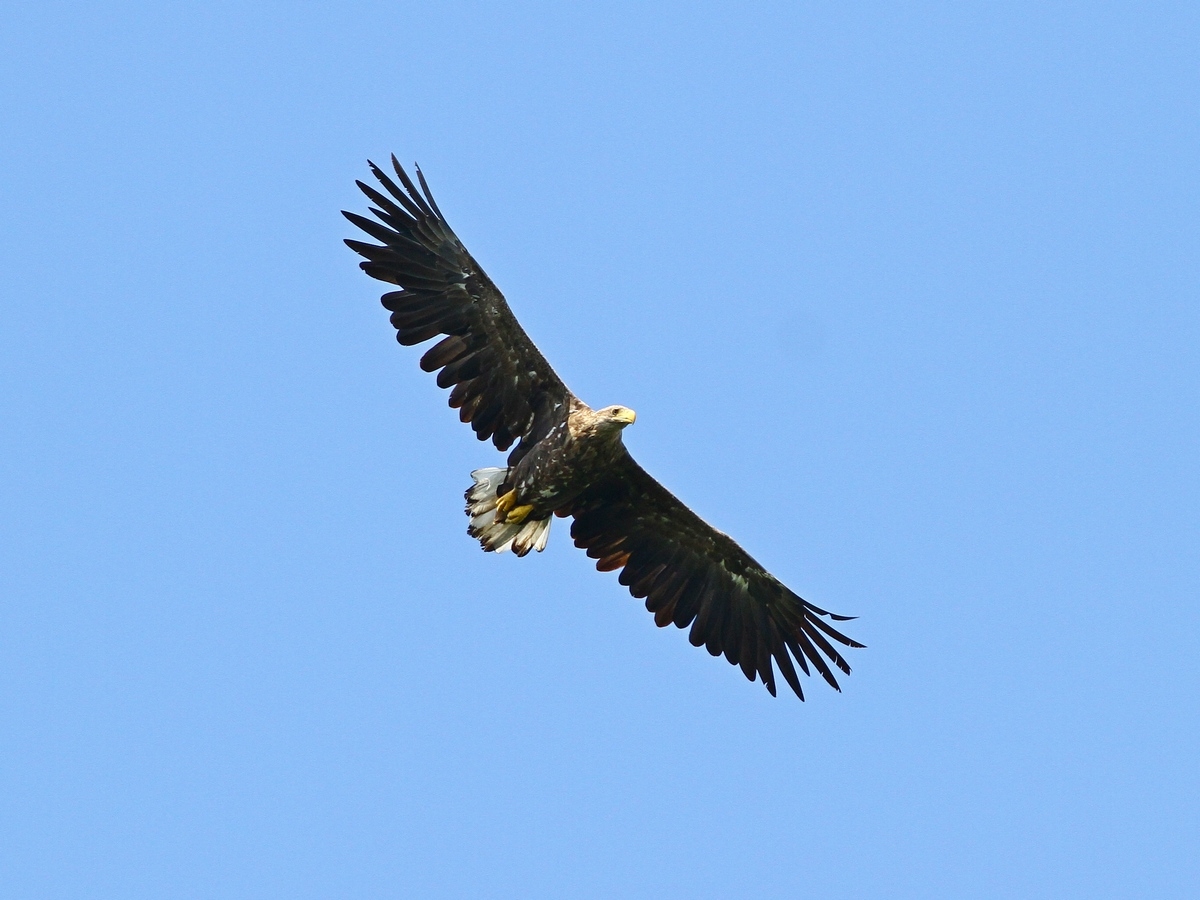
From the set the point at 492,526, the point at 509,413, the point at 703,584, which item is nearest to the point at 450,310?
the point at 509,413

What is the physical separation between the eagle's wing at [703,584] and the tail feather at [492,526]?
72 centimetres

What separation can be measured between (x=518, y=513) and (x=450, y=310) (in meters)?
2.13

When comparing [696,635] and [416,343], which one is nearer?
[416,343]

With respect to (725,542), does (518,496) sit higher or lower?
lower

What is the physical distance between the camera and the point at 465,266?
1853 centimetres

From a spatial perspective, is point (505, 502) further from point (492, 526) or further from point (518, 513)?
point (492, 526)

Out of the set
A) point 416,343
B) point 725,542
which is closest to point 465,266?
point 416,343

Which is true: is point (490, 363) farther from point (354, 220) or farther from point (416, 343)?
point (354, 220)

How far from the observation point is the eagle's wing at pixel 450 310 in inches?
728

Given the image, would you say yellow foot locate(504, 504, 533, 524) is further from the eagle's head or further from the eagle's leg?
the eagle's head

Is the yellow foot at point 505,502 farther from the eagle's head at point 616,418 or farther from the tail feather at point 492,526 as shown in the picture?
the eagle's head at point 616,418

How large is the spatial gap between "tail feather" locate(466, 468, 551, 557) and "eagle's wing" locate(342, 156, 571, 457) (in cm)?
68

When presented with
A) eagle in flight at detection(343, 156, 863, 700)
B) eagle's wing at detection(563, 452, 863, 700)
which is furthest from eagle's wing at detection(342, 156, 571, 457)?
eagle's wing at detection(563, 452, 863, 700)

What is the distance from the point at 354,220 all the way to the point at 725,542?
5151 millimetres
